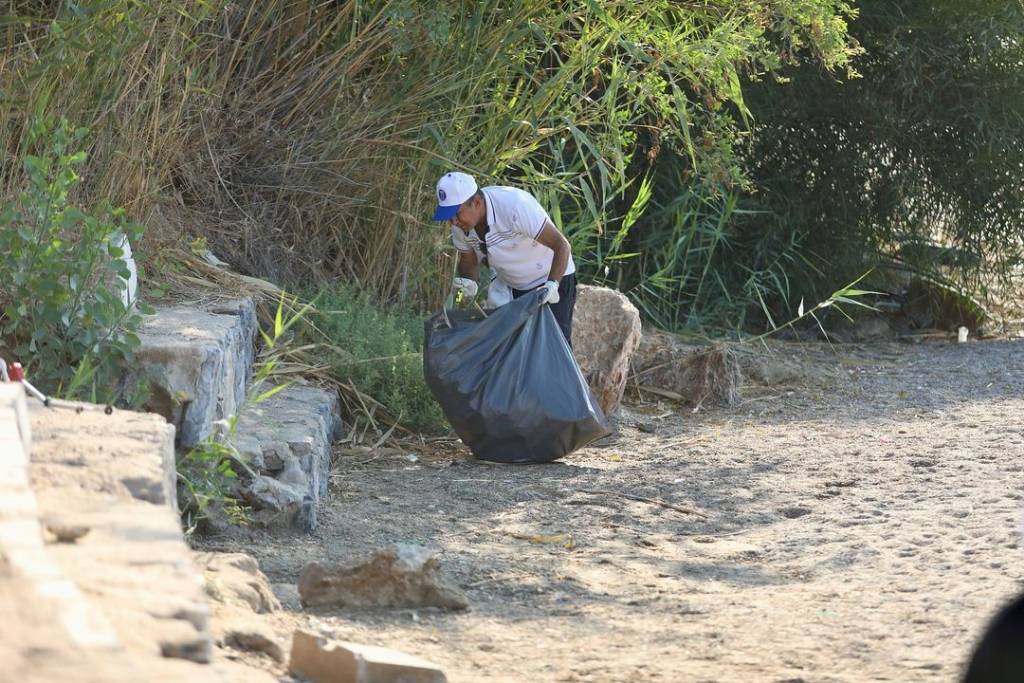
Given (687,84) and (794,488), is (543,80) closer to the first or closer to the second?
(687,84)

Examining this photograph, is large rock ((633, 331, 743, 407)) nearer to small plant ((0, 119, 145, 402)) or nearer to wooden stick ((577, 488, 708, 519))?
wooden stick ((577, 488, 708, 519))

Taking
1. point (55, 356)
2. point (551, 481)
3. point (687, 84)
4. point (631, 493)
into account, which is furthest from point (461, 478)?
point (687, 84)

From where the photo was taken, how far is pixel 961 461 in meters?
4.94

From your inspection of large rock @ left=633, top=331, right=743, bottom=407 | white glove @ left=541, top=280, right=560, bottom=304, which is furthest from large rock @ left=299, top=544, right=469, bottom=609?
large rock @ left=633, top=331, right=743, bottom=407

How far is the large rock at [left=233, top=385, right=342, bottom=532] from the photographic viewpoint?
3.87 metres

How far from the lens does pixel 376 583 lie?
3137 millimetres

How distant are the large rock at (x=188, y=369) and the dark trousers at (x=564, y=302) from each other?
1496 millimetres

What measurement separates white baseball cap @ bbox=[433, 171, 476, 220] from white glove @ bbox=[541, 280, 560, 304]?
443 millimetres

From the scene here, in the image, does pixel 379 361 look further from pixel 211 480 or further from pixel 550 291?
pixel 211 480

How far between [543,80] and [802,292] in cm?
273

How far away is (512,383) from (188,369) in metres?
1.50

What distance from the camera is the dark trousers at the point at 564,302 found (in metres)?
5.36

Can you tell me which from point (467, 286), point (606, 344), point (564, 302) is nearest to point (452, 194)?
point (467, 286)

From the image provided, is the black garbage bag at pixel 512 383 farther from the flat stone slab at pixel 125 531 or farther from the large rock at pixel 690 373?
the flat stone slab at pixel 125 531
